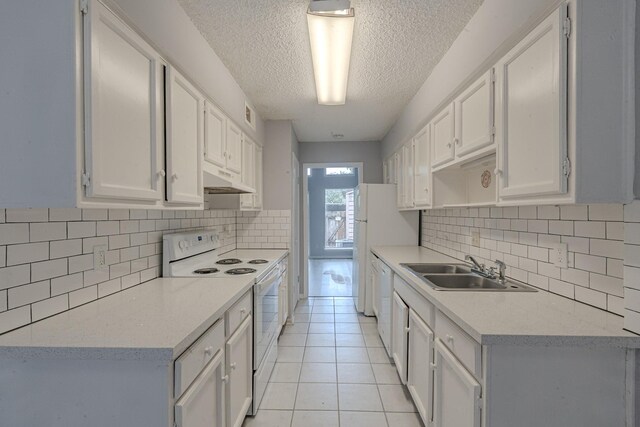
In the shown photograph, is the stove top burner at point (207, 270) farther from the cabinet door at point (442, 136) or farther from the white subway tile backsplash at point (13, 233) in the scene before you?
the cabinet door at point (442, 136)

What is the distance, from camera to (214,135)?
2285 mm

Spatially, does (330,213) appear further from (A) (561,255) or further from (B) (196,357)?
(B) (196,357)

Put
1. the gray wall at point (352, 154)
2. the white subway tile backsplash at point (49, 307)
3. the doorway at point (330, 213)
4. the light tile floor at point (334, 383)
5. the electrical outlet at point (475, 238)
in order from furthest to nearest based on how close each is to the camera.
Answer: the doorway at point (330, 213), the gray wall at point (352, 154), the electrical outlet at point (475, 238), the light tile floor at point (334, 383), the white subway tile backsplash at point (49, 307)

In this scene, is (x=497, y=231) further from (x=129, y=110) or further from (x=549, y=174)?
(x=129, y=110)

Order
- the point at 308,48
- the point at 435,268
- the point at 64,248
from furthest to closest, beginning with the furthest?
the point at 435,268 → the point at 308,48 → the point at 64,248

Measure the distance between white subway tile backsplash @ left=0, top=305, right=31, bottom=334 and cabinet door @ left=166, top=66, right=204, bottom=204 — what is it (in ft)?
2.26

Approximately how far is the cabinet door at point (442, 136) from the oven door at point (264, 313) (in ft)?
5.42

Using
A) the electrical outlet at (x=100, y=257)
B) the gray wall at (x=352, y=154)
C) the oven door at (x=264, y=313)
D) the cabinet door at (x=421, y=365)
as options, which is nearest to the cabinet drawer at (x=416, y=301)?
the cabinet door at (x=421, y=365)

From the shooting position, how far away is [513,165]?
4.90ft

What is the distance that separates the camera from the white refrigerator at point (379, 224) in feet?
13.0

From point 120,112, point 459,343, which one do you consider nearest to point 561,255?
point 459,343

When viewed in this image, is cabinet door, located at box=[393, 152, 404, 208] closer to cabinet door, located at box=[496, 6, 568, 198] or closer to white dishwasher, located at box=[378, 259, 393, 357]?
white dishwasher, located at box=[378, 259, 393, 357]

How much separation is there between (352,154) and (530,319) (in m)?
3.98

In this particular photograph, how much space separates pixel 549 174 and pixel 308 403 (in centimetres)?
203
